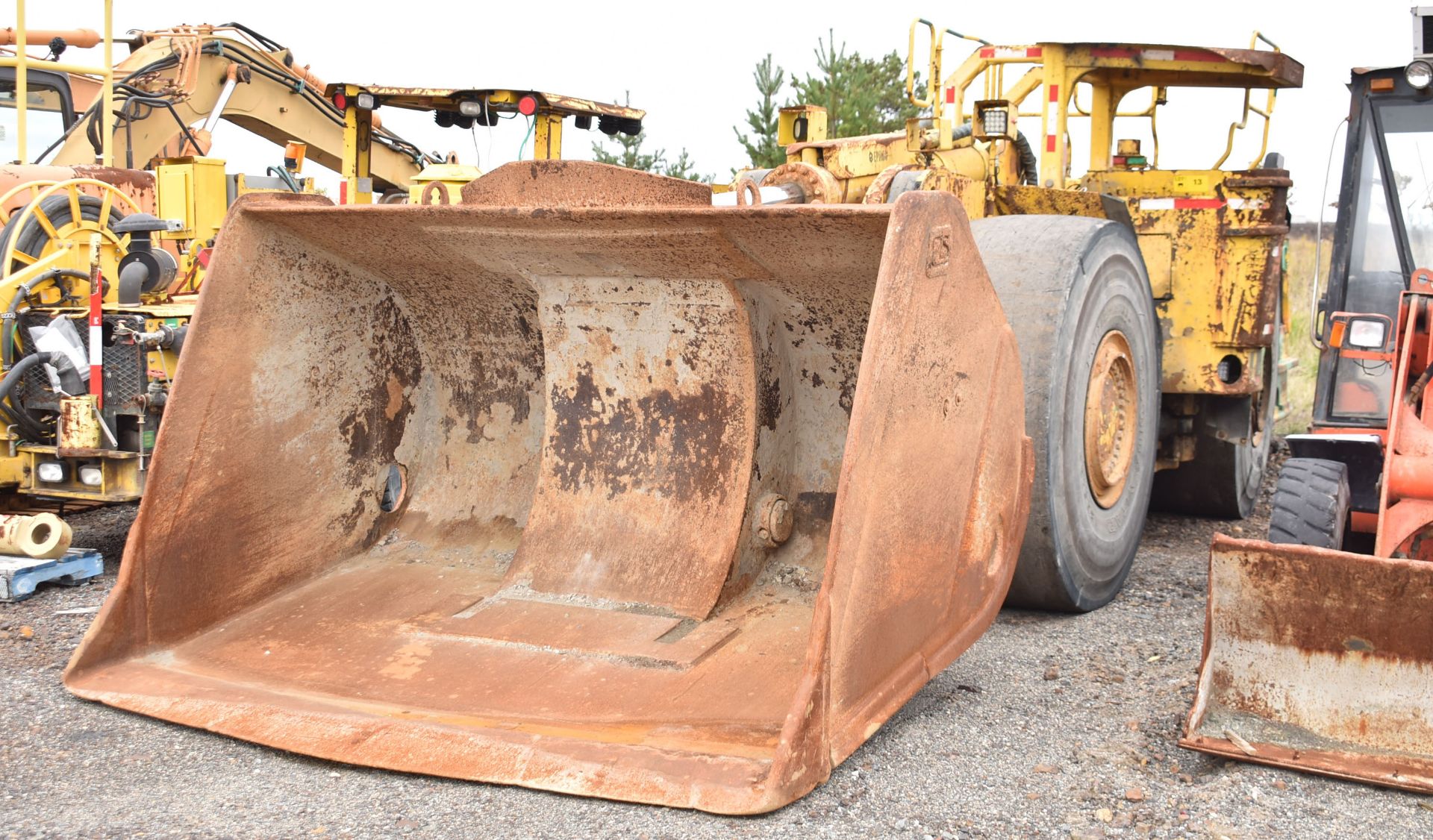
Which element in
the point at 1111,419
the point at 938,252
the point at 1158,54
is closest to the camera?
the point at 938,252

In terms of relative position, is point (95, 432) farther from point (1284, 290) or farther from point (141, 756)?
point (1284, 290)

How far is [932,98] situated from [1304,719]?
3.70 metres

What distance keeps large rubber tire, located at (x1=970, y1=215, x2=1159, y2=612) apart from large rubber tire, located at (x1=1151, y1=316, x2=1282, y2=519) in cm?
161

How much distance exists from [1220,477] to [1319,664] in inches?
126

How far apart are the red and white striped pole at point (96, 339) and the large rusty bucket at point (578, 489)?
156cm

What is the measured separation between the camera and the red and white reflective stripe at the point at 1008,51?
19.0 ft

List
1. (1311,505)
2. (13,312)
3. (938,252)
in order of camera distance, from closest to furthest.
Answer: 1. (938,252)
2. (1311,505)
3. (13,312)

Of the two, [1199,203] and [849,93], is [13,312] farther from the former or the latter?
[849,93]

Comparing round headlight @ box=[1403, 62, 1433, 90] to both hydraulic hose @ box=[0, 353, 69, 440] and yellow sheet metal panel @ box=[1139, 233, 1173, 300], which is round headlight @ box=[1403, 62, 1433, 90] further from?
hydraulic hose @ box=[0, 353, 69, 440]

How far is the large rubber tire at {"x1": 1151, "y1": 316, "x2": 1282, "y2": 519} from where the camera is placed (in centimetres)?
611

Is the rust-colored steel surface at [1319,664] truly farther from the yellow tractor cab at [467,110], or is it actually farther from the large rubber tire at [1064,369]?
the yellow tractor cab at [467,110]

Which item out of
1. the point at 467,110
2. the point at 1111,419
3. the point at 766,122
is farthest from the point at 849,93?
the point at 1111,419

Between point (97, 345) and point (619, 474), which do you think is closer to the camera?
point (619, 474)

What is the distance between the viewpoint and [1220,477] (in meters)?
6.16
